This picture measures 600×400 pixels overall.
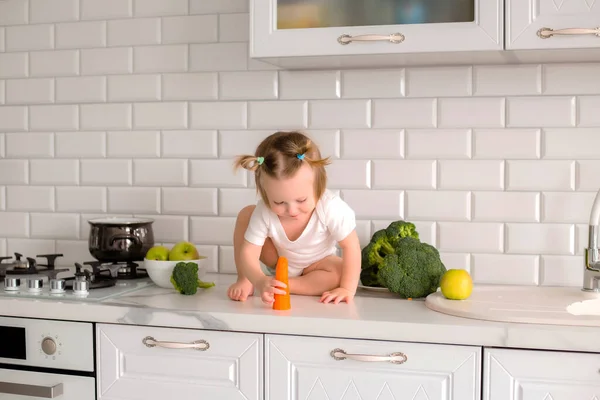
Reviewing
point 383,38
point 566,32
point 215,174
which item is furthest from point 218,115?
point 566,32

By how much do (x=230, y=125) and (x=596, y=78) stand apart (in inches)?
46.9

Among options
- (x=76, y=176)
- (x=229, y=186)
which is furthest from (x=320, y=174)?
(x=76, y=176)

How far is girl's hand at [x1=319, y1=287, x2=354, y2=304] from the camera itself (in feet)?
6.68

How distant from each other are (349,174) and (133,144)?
0.80m

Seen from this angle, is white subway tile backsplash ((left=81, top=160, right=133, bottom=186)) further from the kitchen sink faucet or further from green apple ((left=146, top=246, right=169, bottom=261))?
the kitchen sink faucet

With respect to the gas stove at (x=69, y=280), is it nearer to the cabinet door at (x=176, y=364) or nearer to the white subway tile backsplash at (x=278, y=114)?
the cabinet door at (x=176, y=364)

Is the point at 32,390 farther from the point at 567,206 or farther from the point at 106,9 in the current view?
the point at 567,206

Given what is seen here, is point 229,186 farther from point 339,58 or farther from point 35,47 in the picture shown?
point 35,47

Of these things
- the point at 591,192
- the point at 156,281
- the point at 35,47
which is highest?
the point at 35,47

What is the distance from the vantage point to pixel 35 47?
2.79 m

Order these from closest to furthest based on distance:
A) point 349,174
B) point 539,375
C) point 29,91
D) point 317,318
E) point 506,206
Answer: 1. point 539,375
2. point 317,318
3. point 506,206
4. point 349,174
5. point 29,91

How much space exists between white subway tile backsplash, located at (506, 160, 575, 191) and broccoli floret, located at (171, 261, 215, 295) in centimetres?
102

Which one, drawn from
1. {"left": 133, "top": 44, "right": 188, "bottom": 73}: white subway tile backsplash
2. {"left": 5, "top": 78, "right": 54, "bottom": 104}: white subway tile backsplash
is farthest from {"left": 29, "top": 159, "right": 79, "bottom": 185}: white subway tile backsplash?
{"left": 133, "top": 44, "right": 188, "bottom": 73}: white subway tile backsplash

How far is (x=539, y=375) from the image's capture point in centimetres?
174
